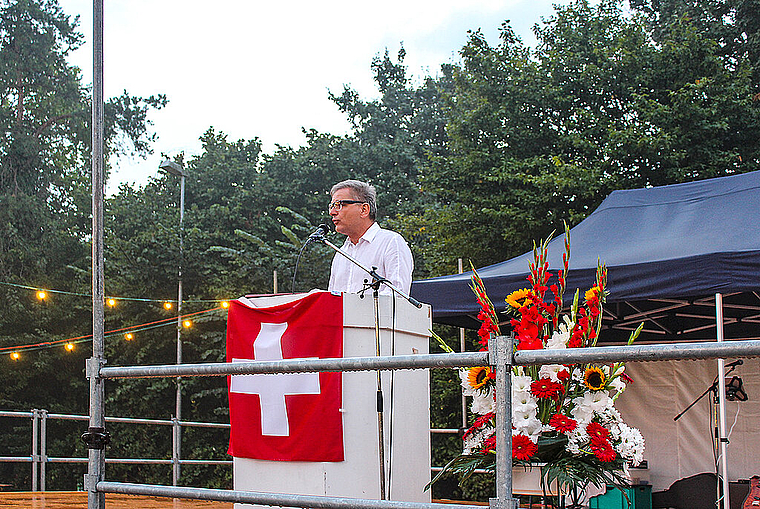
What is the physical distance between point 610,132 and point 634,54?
195 centimetres

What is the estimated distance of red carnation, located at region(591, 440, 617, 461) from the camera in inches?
86.4

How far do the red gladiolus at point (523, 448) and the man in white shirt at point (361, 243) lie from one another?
987 mm

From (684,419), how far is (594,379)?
524 cm

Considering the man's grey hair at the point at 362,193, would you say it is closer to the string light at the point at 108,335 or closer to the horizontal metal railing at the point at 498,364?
the horizontal metal railing at the point at 498,364

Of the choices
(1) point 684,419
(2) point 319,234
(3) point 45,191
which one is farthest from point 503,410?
(3) point 45,191

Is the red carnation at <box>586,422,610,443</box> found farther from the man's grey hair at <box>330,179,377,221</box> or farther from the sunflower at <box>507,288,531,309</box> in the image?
the man's grey hair at <box>330,179,377,221</box>

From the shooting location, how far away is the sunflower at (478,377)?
7.70ft

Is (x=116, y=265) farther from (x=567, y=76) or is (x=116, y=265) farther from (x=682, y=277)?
(x=682, y=277)

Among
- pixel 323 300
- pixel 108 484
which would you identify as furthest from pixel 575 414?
pixel 108 484

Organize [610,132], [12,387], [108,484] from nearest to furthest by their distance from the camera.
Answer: [108,484], [610,132], [12,387]

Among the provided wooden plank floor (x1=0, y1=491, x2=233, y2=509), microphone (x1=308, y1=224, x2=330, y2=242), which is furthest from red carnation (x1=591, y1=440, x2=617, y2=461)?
wooden plank floor (x1=0, y1=491, x2=233, y2=509)

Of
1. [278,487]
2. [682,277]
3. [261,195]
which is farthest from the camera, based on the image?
[261,195]

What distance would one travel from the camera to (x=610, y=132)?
14070 millimetres

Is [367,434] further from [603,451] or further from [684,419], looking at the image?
[684,419]
